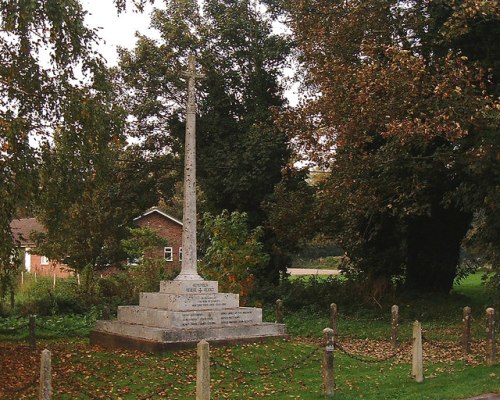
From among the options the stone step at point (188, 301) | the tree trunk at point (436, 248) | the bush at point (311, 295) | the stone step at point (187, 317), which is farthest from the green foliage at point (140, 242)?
the stone step at point (188, 301)

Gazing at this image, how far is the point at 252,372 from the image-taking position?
42.1ft

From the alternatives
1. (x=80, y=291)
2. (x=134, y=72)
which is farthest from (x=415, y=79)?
(x=134, y=72)

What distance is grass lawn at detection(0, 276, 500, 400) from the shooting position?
11133 mm

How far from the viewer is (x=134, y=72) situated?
106ft

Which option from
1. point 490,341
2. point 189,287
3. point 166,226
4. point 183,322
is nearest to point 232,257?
point 189,287

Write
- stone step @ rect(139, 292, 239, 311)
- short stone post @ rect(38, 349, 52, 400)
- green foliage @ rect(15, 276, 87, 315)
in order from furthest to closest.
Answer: green foliage @ rect(15, 276, 87, 315) → stone step @ rect(139, 292, 239, 311) → short stone post @ rect(38, 349, 52, 400)

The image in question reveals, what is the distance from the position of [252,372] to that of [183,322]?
120 inches

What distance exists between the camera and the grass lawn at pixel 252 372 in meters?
11.1

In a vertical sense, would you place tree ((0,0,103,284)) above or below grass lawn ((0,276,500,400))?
above

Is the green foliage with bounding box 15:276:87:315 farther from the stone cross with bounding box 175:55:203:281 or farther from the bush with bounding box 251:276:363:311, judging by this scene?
the stone cross with bounding box 175:55:203:281

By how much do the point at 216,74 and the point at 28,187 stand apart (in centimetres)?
2023

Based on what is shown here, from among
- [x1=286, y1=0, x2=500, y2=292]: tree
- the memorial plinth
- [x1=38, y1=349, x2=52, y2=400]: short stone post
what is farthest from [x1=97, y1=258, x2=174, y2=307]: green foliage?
[x1=38, y1=349, x2=52, y2=400]: short stone post

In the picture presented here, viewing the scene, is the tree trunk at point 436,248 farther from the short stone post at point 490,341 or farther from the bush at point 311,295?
the short stone post at point 490,341

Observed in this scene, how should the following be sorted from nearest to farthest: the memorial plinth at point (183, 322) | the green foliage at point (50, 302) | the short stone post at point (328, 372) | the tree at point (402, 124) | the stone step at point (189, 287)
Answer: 1. the short stone post at point (328, 372)
2. the memorial plinth at point (183, 322)
3. the stone step at point (189, 287)
4. the tree at point (402, 124)
5. the green foliage at point (50, 302)
